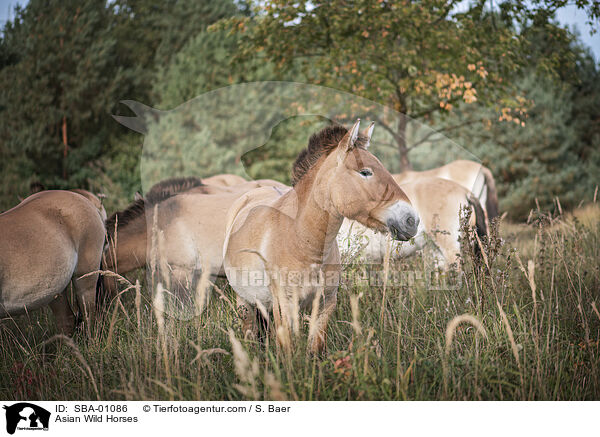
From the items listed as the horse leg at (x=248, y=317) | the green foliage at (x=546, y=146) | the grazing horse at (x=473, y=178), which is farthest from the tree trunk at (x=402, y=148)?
the green foliage at (x=546, y=146)

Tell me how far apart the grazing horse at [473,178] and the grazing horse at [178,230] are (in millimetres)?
2574

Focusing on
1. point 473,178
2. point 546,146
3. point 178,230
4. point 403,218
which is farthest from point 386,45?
point 546,146

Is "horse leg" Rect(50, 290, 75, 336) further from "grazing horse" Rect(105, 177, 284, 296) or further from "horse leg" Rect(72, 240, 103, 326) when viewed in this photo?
"grazing horse" Rect(105, 177, 284, 296)

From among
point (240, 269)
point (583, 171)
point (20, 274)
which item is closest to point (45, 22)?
point (20, 274)

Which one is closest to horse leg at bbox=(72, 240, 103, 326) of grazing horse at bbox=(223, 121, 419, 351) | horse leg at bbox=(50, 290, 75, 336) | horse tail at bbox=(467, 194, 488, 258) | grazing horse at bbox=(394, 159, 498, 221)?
horse leg at bbox=(50, 290, 75, 336)

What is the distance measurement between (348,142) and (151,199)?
2.10m

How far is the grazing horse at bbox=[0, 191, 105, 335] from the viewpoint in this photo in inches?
121

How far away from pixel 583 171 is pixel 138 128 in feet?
39.7

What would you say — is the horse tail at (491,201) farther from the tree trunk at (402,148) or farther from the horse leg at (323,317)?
the horse leg at (323,317)

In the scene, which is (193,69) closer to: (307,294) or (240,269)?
(240,269)

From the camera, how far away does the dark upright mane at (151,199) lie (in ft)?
12.4

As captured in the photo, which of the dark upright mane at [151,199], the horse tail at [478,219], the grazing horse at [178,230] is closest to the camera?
the dark upright mane at [151,199]
